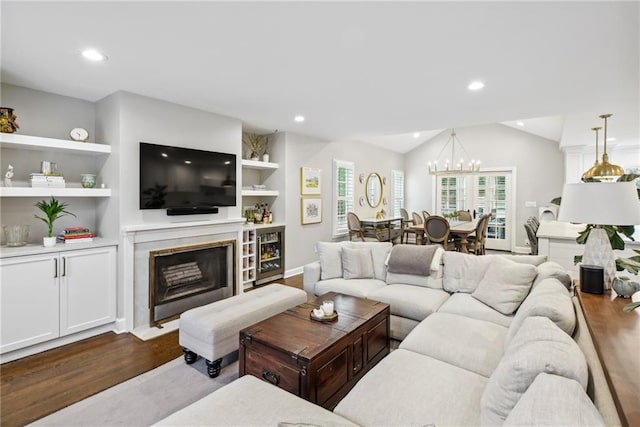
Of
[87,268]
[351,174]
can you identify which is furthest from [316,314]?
[351,174]

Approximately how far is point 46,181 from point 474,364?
389 cm

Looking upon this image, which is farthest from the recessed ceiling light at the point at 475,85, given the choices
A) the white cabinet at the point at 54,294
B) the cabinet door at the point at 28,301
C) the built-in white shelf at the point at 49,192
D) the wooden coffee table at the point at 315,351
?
the cabinet door at the point at 28,301

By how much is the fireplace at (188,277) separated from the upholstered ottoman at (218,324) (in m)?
1.07

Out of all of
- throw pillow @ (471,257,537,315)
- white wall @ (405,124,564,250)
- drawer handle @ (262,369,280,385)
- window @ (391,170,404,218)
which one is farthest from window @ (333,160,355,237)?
drawer handle @ (262,369,280,385)

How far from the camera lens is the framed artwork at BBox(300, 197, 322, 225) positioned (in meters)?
5.67

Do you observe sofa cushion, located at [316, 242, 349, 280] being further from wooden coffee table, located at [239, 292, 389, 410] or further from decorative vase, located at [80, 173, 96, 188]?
decorative vase, located at [80, 173, 96, 188]

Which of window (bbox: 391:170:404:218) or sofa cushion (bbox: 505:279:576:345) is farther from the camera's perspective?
window (bbox: 391:170:404:218)

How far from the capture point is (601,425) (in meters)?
0.86

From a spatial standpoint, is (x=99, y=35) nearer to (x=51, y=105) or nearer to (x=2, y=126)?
(x=2, y=126)

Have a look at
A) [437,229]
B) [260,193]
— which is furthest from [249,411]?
[437,229]

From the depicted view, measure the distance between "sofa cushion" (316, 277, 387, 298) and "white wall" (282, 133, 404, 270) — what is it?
1927 millimetres

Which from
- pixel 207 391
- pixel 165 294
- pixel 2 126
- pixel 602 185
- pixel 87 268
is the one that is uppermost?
pixel 2 126

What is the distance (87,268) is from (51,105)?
68.2 inches

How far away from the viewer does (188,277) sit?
12.6 feet
